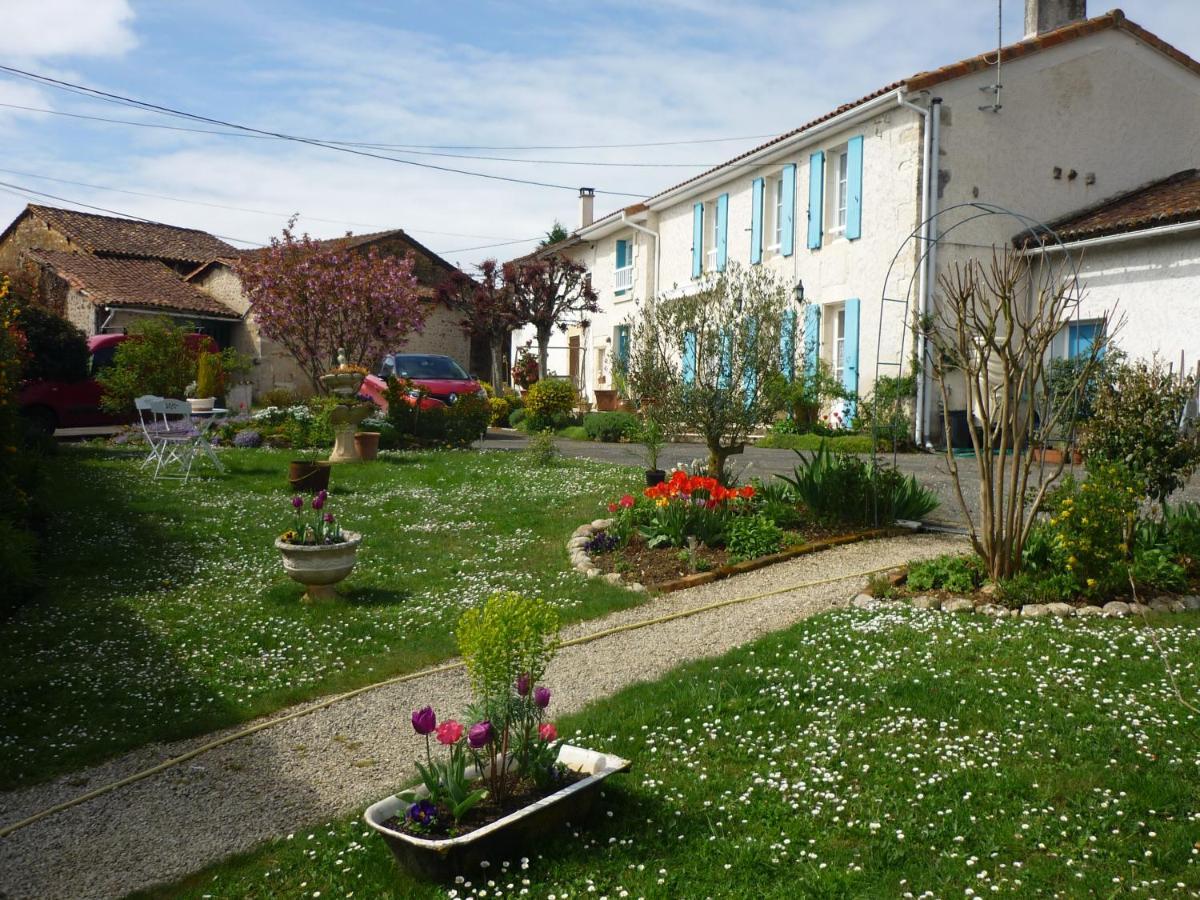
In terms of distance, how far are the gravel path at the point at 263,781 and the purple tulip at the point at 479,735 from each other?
38.7 inches

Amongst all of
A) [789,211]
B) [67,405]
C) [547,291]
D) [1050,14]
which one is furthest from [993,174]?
[67,405]

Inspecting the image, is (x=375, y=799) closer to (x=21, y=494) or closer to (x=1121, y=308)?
(x=21, y=494)

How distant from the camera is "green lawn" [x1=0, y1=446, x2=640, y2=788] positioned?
5375 mm

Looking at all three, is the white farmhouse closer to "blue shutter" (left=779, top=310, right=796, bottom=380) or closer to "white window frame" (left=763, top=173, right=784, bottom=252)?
"white window frame" (left=763, top=173, right=784, bottom=252)

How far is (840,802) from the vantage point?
3.65 m

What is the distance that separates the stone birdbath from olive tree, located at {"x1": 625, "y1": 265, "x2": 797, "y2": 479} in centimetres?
554

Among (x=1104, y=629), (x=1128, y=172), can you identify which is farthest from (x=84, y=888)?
(x=1128, y=172)

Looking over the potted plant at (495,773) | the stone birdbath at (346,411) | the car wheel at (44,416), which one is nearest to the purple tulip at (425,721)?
the potted plant at (495,773)

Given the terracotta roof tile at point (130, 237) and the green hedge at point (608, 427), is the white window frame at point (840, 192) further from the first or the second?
the terracotta roof tile at point (130, 237)

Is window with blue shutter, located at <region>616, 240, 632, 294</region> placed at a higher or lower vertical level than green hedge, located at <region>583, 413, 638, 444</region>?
higher

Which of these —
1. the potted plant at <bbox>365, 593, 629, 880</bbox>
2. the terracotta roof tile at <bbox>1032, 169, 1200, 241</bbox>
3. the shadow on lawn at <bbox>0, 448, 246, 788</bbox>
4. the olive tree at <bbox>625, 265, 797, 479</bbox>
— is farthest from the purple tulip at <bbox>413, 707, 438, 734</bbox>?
the terracotta roof tile at <bbox>1032, 169, 1200, 241</bbox>

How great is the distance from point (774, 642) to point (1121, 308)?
36.3 ft

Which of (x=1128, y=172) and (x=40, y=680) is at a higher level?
(x=1128, y=172)

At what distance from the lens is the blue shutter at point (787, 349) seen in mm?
9883
